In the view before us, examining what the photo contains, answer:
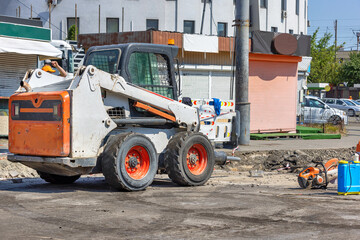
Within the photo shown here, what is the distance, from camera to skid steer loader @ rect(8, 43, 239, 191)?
10266 mm

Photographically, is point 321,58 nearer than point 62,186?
No

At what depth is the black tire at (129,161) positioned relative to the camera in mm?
10484

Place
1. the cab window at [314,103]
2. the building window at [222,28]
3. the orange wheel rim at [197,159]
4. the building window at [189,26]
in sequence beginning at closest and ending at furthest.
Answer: the orange wheel rim at [197,159], the cab window at [314,103], the building window at [189,26], the building window at [222,28]

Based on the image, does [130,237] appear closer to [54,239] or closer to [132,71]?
[54,239]

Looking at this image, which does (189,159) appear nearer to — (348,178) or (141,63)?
(141,63)

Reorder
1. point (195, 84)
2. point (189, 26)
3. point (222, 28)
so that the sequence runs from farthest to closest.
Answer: point (222, 28), point (189, 26), point (195, 84)

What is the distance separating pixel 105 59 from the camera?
11.8 meters

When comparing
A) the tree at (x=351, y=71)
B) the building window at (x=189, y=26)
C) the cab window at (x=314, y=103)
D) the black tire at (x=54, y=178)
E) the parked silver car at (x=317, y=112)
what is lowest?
the black tire at (x=54, y=178)

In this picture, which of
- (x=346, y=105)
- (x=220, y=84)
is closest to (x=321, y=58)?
(x=346, y=105)

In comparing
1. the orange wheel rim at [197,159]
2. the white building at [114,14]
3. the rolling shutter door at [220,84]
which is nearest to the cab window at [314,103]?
the rolling shutter door at [220,84]

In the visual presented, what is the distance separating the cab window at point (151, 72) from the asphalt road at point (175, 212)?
1.91m

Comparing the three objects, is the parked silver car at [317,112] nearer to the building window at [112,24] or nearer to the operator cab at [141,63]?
the building window at [112,24]

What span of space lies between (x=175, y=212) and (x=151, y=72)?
155 inches

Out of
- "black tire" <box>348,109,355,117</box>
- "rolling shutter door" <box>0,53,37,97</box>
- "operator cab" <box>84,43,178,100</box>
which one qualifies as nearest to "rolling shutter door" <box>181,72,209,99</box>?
"rolling shutter door" <box>0,53,37,97</box>
